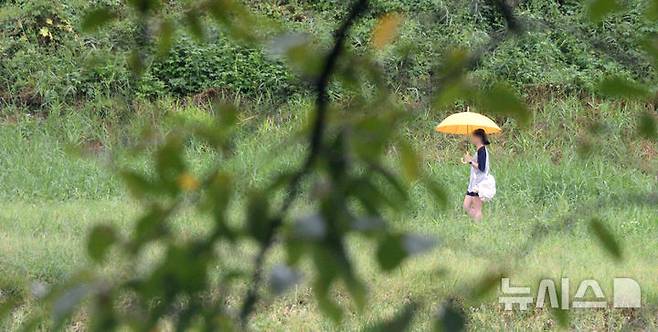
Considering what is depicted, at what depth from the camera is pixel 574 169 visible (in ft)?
21.5

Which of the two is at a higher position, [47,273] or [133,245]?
[133,245]

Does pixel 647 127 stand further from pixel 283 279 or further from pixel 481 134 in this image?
pixel 481 134

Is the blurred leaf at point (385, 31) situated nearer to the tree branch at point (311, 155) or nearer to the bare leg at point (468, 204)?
the tree branch at point (311, 155)

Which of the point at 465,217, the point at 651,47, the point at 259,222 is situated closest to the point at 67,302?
the point at 259,222

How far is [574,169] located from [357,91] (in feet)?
18.8

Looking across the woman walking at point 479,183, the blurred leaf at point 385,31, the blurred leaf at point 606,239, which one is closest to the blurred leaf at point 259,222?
the blurred leaf at point 385,31

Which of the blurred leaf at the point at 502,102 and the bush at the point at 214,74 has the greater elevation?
the blurred leaf at the point at 502,102

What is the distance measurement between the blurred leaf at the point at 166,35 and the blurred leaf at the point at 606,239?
450 millimetres

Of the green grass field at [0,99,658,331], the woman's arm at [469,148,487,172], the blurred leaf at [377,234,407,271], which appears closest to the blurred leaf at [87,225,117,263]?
the blurred leaf at [377,234,407,271]

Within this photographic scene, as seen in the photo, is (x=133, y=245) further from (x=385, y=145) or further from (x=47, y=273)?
(x=47, y=273)

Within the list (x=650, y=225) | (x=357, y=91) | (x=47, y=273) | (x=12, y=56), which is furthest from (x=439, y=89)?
(x=12, y=56)

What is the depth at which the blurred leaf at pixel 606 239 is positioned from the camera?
104 centimetres

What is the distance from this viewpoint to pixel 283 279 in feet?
2.81

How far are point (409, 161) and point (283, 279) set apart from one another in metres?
0.16
